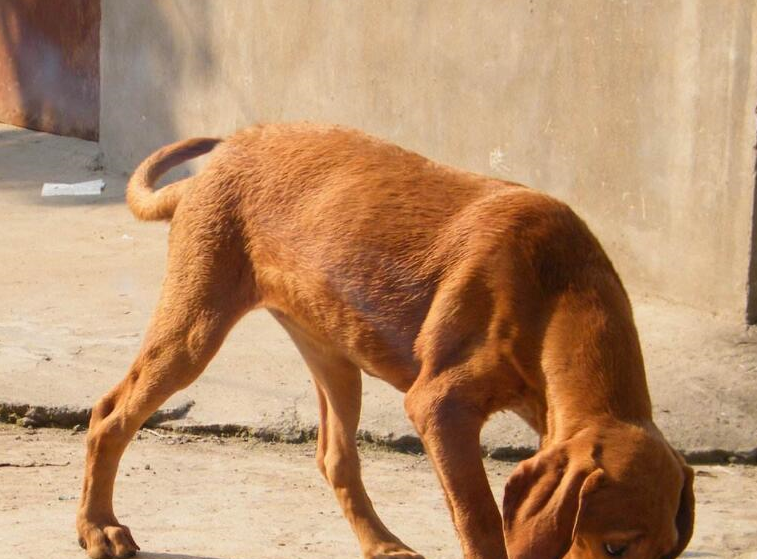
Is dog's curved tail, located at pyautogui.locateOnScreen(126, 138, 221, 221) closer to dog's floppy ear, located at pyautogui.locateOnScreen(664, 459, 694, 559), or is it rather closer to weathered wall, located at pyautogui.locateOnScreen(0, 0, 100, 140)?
dog's floppy ear, located at pyautogui.locateOnScreen(664, 459, 694, 559)

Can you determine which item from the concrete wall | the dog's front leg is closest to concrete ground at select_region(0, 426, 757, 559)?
the dog's front leg

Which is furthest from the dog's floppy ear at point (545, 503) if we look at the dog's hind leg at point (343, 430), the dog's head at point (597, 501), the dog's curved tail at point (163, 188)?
the dog's curved tail at point (163, 188)

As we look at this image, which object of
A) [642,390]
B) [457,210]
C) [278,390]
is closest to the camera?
[642,390]

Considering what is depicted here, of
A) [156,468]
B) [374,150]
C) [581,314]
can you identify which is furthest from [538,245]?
[156,468]

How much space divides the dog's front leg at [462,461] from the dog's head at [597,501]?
1.05ft

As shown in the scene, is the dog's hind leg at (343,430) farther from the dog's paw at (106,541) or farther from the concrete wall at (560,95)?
the concrete wall at (560,95)

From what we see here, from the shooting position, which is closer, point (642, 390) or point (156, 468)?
point (642, 390)

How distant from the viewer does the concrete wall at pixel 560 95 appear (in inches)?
263

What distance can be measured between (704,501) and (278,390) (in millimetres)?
1901

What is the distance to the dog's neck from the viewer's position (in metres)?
3.67

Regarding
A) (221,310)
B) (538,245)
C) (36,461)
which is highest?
(538,245)

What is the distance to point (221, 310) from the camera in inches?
176

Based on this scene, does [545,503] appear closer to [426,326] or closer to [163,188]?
[426,326]

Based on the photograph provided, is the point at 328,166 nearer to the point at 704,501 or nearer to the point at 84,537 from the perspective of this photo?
the point at 84,537
